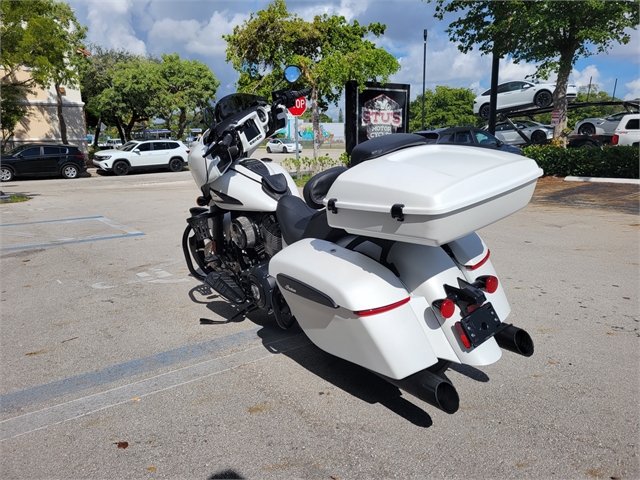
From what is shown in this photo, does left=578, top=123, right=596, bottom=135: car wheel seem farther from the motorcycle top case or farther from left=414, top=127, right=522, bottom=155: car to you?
the motorcycle top case

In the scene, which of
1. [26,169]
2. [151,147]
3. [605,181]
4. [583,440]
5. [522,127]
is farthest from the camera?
[151,147]

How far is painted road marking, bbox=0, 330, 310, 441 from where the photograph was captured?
9.53ft

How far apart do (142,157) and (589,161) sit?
1884 centimetres

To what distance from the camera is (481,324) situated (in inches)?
106

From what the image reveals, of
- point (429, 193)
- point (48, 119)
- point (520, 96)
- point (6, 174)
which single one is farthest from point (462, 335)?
point (48, 119)

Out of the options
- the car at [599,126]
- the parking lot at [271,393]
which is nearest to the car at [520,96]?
the car at [599,126]

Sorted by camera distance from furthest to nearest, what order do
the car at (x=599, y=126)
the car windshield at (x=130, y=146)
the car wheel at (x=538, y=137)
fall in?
the car windshield at (x=130, y=146) < the car wheel at (x=538, y=137) < the car at (x=599, y=126)

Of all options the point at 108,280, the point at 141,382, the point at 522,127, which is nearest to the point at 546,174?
the point at 522,127

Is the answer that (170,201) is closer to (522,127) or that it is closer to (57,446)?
(57,446)

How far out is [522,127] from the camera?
22234 millimetres

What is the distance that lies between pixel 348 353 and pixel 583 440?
4.25 feet

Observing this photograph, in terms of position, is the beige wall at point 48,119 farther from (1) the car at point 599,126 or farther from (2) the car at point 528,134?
(1) the car at point 599,126

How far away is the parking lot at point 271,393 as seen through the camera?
251 cm

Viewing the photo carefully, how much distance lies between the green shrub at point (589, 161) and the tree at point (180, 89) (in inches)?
983
